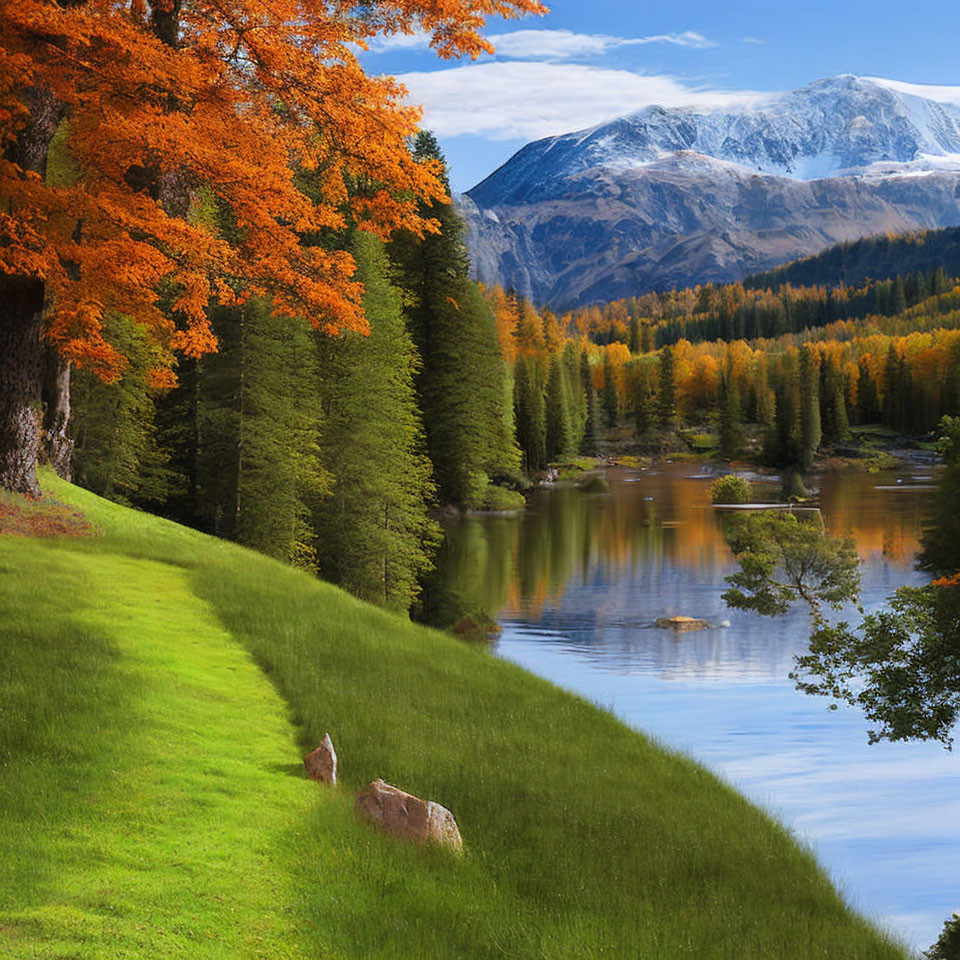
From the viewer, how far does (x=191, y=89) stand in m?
16.2

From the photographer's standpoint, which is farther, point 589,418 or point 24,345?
point 589,418

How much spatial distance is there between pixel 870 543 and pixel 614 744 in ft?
136

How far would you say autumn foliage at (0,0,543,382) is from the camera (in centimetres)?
1598

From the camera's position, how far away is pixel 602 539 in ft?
188

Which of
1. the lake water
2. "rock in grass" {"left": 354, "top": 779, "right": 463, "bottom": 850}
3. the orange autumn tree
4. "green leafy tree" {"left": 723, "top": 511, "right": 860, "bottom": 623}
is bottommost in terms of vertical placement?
the lake water

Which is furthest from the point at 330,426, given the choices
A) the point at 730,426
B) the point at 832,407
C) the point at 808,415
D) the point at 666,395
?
the point at 666,395

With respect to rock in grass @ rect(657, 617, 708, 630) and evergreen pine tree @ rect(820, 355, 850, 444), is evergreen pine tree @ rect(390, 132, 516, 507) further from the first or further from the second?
evergreen pine tree @ rect(820, 355, 850, 444)

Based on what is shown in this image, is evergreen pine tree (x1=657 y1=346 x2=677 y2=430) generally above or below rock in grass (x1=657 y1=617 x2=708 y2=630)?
above

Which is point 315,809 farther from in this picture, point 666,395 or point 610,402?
point 610,402

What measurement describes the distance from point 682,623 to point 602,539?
21290 mm

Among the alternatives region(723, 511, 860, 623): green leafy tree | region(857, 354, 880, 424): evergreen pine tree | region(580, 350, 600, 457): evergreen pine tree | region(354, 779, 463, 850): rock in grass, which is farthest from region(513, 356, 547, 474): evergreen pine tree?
region(354, 779, 463, 850): rock in grass

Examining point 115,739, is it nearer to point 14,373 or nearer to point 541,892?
point 541,892

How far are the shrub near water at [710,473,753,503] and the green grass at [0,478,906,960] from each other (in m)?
55.4

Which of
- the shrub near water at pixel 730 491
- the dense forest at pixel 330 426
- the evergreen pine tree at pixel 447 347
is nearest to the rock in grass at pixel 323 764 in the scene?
the dense forest at pixel 330 426
